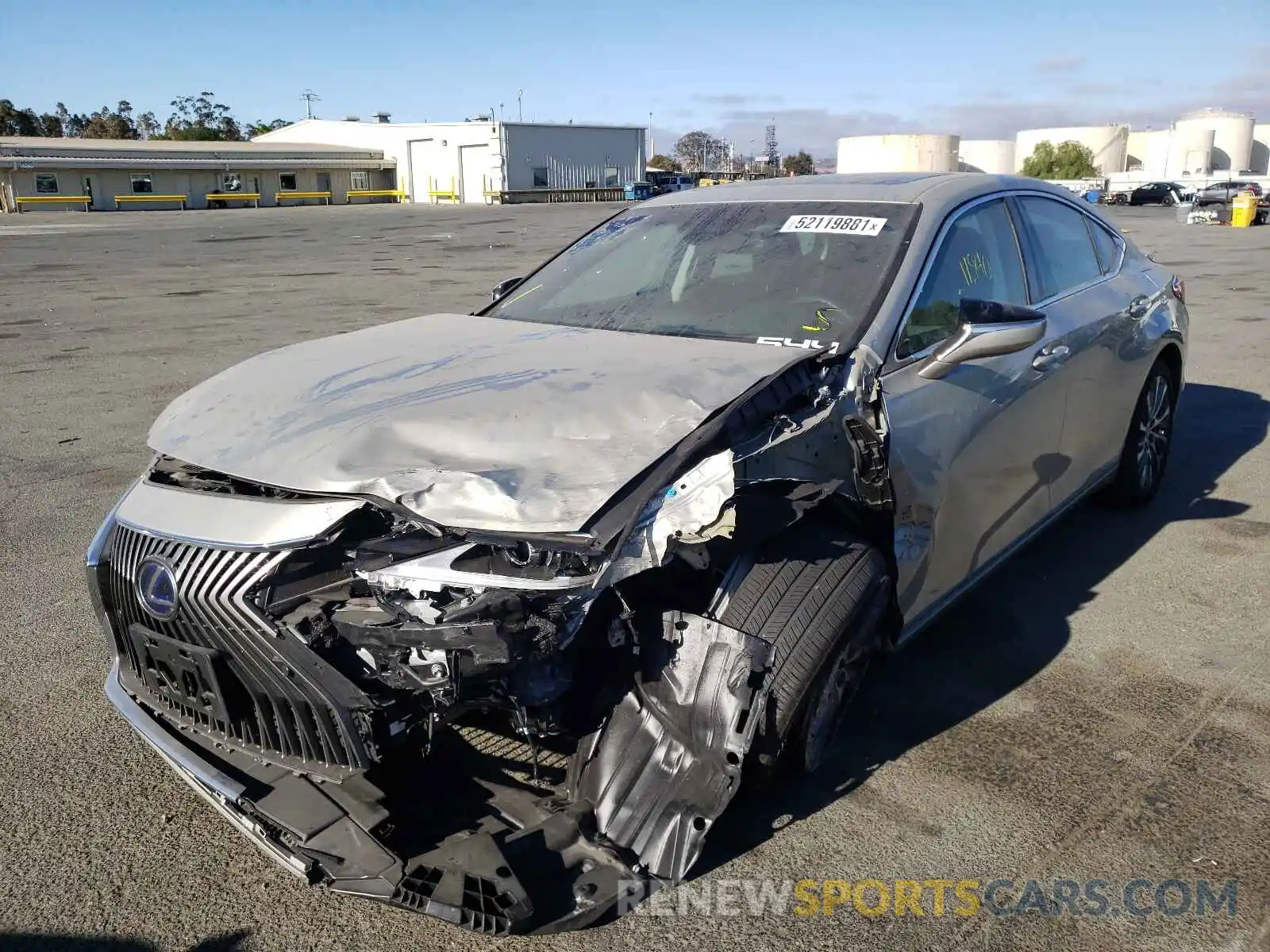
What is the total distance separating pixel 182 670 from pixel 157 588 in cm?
23

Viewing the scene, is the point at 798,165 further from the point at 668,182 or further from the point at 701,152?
the point at 668,182

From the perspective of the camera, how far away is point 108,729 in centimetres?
351

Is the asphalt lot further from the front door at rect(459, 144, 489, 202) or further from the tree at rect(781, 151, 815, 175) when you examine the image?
the tree at rect(781, 151, 815, 175)

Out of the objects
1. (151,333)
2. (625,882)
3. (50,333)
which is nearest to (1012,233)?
(625,882)

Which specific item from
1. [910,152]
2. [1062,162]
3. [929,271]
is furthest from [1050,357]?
[1062,162]

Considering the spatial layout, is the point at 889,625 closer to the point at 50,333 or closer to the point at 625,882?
the point at 625,882

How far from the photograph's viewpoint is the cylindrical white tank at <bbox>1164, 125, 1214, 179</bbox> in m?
→ 99.6

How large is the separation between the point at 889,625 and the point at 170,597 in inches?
82.7

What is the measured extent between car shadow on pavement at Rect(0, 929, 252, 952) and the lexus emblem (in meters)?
0.80

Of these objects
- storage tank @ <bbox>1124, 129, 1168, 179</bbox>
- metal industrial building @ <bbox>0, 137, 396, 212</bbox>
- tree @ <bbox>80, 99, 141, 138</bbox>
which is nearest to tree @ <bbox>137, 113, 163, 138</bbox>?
tree @ <bbox>80, 99, 141, 138</bbox>

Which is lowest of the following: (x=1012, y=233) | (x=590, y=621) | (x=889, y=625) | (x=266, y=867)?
(x=266, y=867)

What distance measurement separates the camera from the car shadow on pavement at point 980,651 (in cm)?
304

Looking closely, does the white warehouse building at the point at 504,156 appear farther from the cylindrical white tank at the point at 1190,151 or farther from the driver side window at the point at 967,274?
the driver side window at the point at 967,274

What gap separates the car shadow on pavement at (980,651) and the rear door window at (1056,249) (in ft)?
4.27
